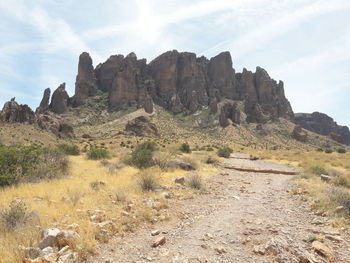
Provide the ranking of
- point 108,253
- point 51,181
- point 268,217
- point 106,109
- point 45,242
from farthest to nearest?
point 106,109 < point 51,181 < point 268,217 < point 108,253 < point 45,242

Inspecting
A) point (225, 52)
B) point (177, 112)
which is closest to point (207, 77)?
point (225, 52)

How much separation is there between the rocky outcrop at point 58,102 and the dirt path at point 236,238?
384ft

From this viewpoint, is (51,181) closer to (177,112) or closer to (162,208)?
(162,208)

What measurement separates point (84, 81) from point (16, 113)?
75.5m

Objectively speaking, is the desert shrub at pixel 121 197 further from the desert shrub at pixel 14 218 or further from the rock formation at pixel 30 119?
the rock formation at pixel 30 119

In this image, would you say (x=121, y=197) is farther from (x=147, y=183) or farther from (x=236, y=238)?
(x=236, y=238)

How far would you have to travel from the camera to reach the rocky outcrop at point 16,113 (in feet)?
184

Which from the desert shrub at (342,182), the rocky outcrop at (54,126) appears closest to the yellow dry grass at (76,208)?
the desert shrub at (342,182)

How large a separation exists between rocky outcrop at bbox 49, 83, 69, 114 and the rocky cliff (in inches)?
308

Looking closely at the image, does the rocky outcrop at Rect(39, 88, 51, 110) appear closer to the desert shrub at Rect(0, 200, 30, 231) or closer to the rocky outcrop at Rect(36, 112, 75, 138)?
the rocky outcrop at Rect(36, 112, 75, 138)

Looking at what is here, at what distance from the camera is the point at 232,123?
10394 centimetres

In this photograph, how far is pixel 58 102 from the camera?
114m

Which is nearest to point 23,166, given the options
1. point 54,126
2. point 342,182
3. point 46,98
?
point 342,182

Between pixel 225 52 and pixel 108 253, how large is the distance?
160 meters
